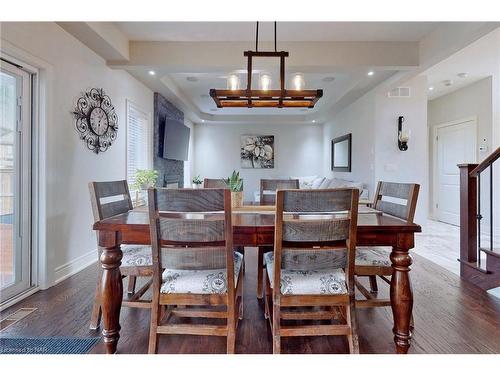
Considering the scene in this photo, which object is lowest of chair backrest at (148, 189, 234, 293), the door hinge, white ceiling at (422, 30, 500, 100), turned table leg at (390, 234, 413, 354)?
turned table leg at (390, 234, 413, 354)

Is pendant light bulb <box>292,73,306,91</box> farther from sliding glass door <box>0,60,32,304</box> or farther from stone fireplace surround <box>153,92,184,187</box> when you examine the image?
stone fireplace surround <box>153,92,184,187</box>

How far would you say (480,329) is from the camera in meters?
1.99

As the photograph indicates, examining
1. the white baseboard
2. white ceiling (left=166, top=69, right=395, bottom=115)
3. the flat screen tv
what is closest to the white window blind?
the flat screen tv

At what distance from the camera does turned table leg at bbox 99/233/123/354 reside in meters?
1.67

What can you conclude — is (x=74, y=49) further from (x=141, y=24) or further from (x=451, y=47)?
(x=451, y=47)

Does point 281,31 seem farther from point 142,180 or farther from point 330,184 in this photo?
point 330,184

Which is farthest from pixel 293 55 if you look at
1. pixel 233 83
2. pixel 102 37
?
pixel 102 37

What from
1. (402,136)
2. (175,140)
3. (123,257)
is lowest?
(123,257)

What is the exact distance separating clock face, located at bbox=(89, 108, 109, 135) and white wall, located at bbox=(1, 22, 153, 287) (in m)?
0.26

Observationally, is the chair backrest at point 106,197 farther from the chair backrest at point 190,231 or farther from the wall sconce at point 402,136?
the wall sconce at point 402,136

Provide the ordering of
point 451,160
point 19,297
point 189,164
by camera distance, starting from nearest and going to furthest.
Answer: point 19,297 < point 451,160 < point 189,164

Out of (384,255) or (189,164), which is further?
(189,164)

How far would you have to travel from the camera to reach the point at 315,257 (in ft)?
5.05

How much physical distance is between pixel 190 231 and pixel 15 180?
1955 mm
